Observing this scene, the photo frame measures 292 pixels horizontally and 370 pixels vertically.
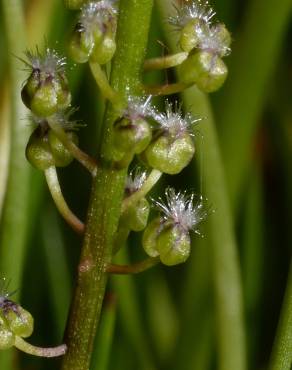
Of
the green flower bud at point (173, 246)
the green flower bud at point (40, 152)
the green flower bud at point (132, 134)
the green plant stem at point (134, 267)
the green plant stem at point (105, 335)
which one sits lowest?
the green plant stem at point (105, 335)

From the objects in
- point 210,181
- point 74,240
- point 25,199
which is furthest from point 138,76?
point 74,240

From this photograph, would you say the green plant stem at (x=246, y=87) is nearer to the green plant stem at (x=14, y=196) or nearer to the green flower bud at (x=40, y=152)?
the green plant stem at (x=14, y=196)

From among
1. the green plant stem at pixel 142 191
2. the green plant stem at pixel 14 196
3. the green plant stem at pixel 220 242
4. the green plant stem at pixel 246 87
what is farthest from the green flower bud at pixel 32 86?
the green plant stem at pixel 246 87

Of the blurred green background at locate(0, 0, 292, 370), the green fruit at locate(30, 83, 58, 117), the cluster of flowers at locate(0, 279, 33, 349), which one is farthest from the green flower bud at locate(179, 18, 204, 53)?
the blurred green background at locate(0, 0, 292, 370)

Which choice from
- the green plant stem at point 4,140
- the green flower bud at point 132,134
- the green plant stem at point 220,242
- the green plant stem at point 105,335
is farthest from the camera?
the green plant stem at point 4,140

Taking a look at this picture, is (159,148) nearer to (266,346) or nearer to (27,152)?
(27,152)

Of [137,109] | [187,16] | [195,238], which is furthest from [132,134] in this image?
[195,238]
